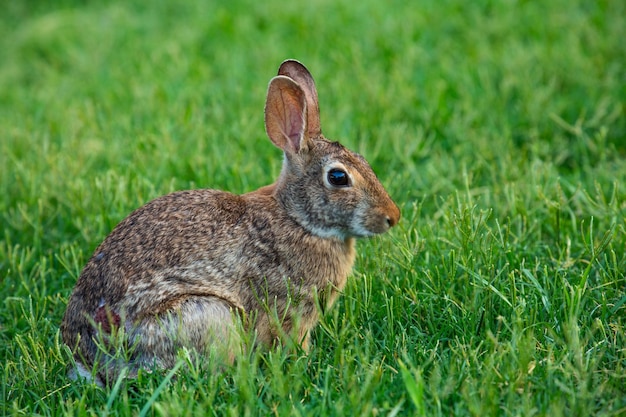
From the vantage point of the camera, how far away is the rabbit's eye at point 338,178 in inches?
156

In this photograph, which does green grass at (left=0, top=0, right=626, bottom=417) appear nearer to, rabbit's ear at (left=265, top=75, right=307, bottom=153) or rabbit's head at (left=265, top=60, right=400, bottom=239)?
rabbit's head at (left=265, top=60, right=400, bottom=239)

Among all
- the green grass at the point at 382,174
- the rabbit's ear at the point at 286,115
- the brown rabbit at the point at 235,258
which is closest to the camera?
the green grass at the point at 382,174

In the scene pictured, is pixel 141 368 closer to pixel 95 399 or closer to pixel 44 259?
pixel 95 399

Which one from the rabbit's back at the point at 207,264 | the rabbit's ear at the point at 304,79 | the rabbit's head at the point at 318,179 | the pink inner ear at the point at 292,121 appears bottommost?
the rabbit's back at the point at 207,264

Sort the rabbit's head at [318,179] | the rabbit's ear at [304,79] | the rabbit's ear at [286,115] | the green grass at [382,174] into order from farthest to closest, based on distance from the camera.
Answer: the rabbit's ear at [304,79], the rabbit's ear at [286,115], the rabbit's head at [318,179], the green grass at [382,174]

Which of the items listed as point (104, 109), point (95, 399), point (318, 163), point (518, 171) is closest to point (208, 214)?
point (318, 163)

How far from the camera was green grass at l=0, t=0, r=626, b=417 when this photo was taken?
3.25 m

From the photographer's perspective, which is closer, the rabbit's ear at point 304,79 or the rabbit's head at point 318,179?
the rabbit's head at point 318,179

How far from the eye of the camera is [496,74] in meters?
6.61

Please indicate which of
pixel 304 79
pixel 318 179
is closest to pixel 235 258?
pixel 318 179

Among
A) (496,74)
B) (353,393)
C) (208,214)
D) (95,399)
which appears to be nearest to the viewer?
(353,393)

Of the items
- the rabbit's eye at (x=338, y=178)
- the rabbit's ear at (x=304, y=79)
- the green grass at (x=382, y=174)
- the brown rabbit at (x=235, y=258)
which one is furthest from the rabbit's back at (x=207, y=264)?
the rabbit's ear at (x=304, y=79)

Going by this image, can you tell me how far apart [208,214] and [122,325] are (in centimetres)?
72

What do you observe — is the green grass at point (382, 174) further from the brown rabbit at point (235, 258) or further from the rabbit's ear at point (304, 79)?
the rabbit's ear at point (304, 79)
